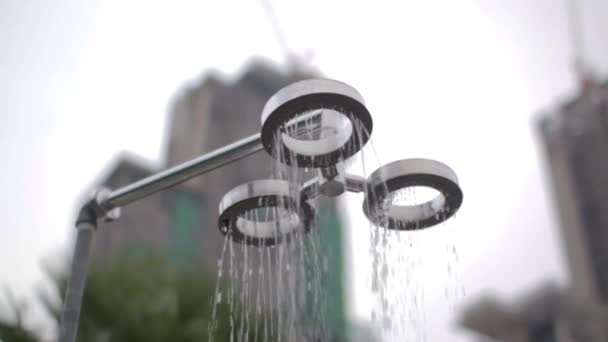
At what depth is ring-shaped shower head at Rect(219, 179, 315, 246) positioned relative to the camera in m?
4.32

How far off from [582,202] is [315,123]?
72854mm

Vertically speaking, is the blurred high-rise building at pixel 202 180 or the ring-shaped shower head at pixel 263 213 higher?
the blurred high-rise building at pixel 202 180

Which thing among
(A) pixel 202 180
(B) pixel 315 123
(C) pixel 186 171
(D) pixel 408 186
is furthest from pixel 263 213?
(A) pixel 202 180

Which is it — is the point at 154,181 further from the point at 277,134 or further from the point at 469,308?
the point at 469,308

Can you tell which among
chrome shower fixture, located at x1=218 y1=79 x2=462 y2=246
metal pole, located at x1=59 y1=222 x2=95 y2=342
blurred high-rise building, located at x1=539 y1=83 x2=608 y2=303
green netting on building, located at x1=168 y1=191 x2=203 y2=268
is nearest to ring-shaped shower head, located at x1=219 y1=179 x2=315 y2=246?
chrome shower fixture, located at x1=218 y1=79 x2=462 y2=246

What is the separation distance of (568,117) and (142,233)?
5878 centimetres

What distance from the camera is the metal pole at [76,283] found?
177 inches

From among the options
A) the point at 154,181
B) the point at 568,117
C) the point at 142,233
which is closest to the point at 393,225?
the point at 154,181

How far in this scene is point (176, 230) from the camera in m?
32.8

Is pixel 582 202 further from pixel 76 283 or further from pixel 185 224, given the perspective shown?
pixel 76 283

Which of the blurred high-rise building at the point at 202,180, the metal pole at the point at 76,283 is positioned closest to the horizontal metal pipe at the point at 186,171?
the metal pole at the point at 76,283

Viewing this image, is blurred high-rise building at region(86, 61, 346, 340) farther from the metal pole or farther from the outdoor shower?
the outdoor shower

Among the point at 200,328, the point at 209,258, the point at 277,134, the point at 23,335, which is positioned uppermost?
the point at 209,258

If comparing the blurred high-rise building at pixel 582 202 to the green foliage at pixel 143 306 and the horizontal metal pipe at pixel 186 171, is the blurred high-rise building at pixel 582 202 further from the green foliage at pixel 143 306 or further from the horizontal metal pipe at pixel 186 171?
the horizontal metal pipe at pixel 186 171
